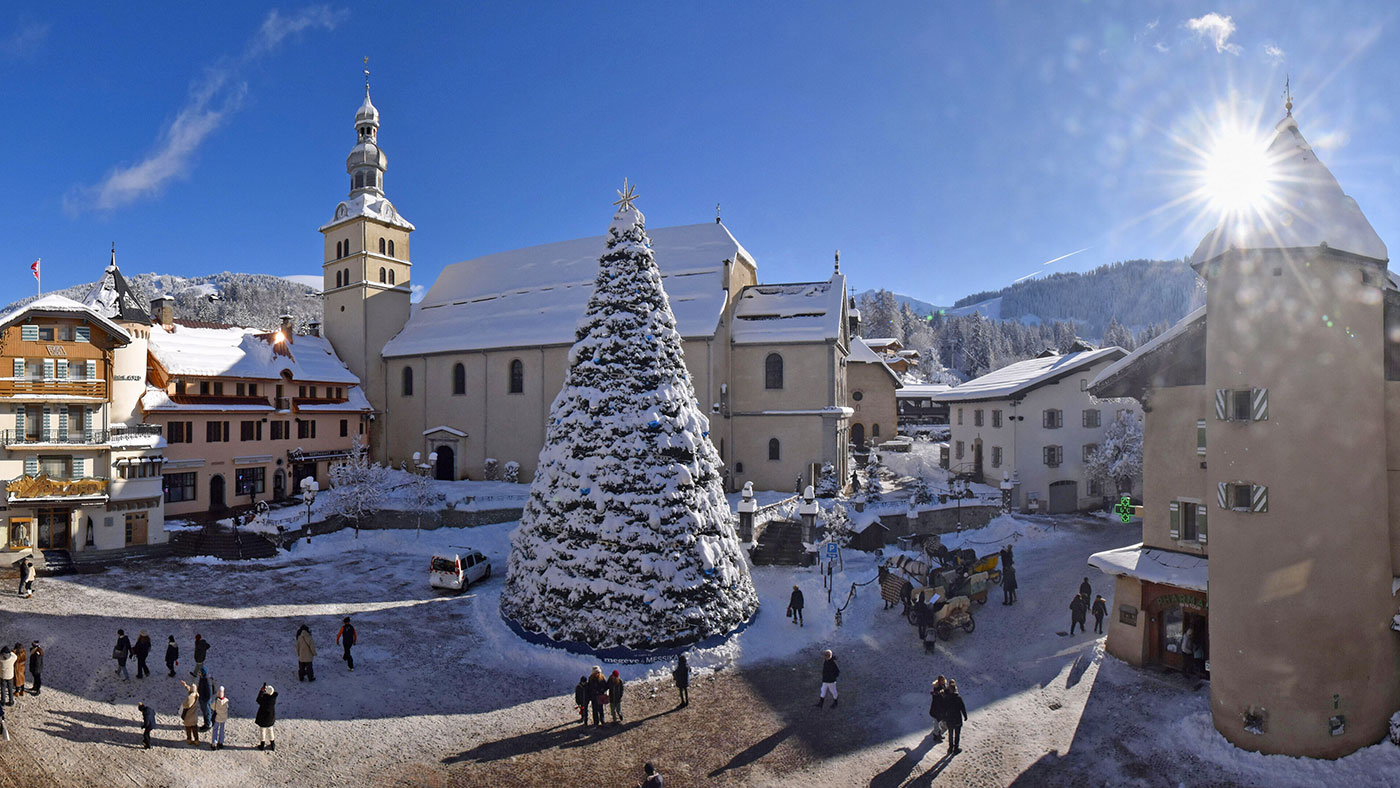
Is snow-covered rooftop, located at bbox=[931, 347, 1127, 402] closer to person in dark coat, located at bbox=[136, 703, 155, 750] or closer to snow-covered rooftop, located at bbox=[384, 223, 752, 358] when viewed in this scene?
snow-covered rooftop, located at bbox=[384, 223, 752, 358]

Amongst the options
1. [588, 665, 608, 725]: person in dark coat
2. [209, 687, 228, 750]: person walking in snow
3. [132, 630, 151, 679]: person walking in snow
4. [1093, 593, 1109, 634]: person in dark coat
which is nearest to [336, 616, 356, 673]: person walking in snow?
[209, 687, 228, 750]: person walking in snow

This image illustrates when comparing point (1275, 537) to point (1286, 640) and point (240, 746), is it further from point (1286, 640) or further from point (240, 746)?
point (240, 746)

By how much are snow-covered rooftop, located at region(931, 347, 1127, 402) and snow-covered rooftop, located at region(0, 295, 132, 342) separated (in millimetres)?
43107

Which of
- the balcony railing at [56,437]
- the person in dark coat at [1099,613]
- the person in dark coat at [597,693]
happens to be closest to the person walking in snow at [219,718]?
the person in dark coat at [597,693]

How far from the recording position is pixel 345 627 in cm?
1761

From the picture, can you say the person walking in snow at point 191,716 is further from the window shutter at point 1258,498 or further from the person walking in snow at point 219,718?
the window shutter at point 1258,498

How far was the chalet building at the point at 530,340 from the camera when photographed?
3825 centimetres

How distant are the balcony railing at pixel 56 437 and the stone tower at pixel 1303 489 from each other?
126 ft

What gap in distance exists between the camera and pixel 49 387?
27969mm

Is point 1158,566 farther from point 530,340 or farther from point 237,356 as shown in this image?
point 237,356

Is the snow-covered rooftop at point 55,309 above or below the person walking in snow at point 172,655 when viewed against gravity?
above

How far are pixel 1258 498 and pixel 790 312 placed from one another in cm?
2835

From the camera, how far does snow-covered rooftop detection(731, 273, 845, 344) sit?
3822 cm

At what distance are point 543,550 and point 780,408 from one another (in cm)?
2179
